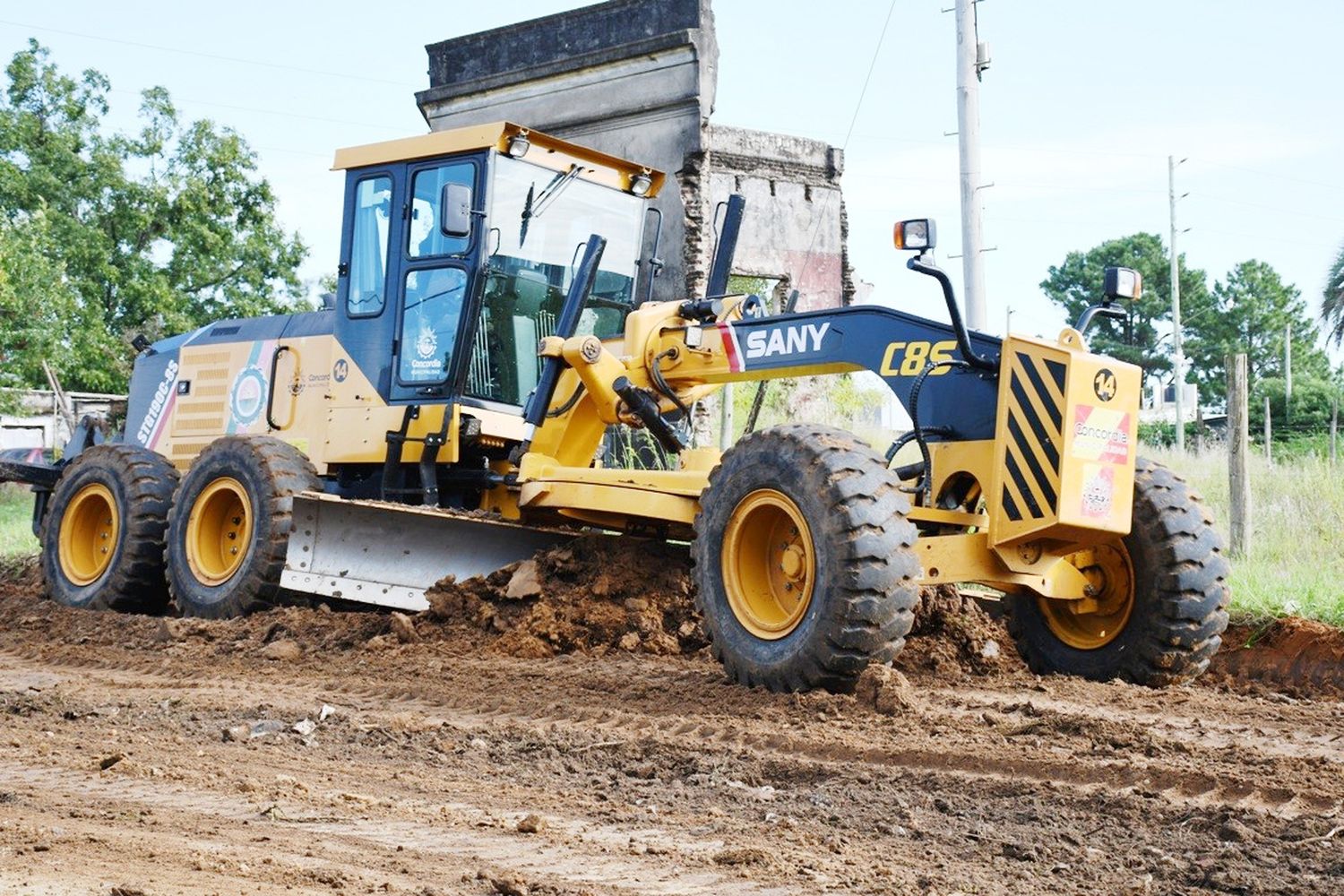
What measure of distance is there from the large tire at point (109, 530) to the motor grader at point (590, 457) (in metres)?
0.03

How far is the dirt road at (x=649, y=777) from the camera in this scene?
3893 millimetres

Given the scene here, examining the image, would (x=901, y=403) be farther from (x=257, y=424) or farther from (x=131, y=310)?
(x=131, y=310)

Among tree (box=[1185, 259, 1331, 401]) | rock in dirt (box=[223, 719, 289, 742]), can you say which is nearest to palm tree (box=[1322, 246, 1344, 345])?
tree (box=[1185, 259, 1331, 401])

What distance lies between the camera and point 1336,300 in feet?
113

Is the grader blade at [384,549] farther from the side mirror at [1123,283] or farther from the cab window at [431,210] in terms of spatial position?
the side mirror at [1123,283]

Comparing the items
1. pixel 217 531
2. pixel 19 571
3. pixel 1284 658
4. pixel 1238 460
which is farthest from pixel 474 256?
pixel 19 571

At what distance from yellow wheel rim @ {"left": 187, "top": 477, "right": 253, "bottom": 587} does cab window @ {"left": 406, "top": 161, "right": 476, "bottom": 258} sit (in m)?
1.94

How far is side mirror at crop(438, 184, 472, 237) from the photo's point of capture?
28.7 ft

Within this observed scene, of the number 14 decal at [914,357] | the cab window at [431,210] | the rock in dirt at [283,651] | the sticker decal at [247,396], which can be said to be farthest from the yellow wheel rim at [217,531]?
the number 14 decal at [914,357]

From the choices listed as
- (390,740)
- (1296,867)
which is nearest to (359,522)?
(390,740)

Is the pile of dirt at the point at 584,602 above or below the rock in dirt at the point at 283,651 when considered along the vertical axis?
above

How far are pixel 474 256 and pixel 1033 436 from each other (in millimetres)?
4239

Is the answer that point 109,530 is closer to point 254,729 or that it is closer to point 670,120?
point 254,729

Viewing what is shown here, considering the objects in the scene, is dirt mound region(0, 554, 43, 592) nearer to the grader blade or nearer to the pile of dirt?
the grader blade
